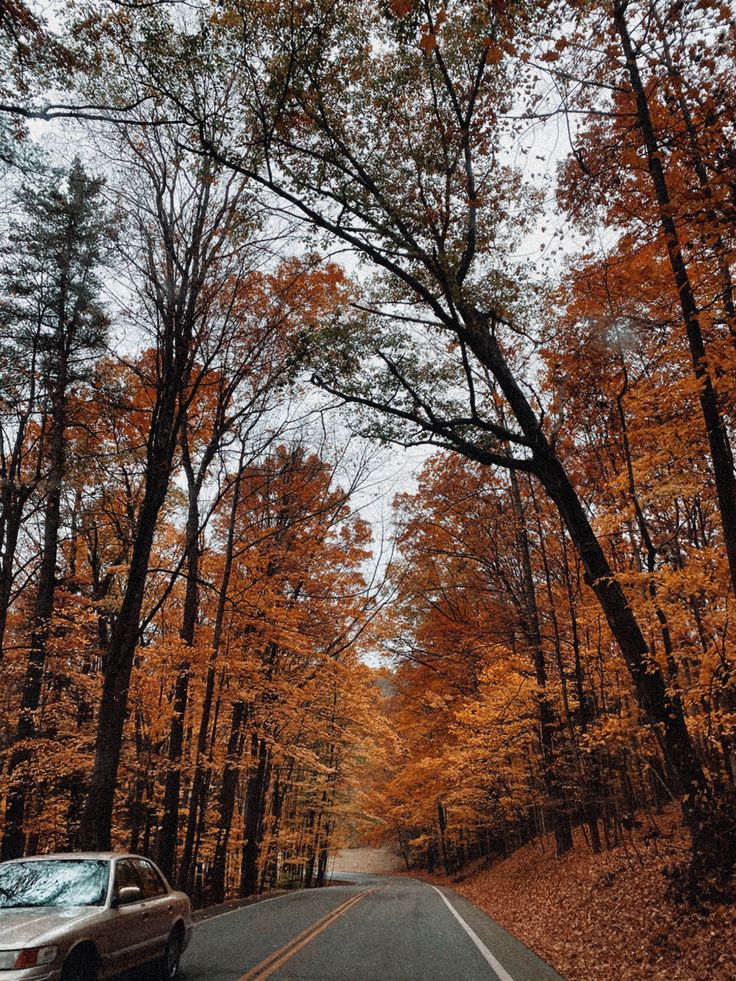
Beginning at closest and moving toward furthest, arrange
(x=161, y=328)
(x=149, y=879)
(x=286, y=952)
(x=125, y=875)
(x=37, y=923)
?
1. (x=37, y=923)
2. (x=125, y=875)
3. (x=149, y=879)
4. (x=286, y=952)
5. (x=161, y=328)

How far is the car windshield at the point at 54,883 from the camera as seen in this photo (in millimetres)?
5512

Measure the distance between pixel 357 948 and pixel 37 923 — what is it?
5113 millimetres

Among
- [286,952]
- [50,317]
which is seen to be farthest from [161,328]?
[286,952]

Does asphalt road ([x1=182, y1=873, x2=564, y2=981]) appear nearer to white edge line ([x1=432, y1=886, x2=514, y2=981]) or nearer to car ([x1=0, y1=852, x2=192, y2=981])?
white edge line ([x1=432, y1=886, x2=514, y2=981])

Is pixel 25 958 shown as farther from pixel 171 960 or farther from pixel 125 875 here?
pixel 171 960

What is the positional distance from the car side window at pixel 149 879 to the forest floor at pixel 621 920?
4.80 meters

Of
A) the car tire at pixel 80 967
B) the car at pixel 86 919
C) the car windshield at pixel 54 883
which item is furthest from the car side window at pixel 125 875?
the car tire at pixel 80 967

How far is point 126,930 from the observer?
223 inches

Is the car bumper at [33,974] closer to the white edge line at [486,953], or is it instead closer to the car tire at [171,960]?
the car tire at [171,960]

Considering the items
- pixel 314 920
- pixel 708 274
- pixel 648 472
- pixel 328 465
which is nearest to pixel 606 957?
pixel 314 920

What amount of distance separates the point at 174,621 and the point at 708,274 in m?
16.3

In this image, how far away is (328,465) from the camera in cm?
1762

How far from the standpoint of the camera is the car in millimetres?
4551

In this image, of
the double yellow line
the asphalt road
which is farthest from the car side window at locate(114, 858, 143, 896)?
the double yellow line
